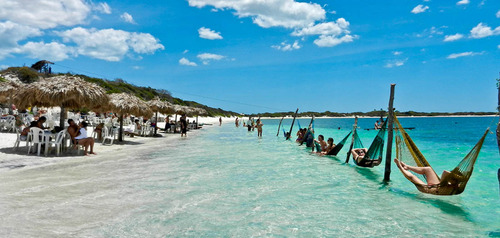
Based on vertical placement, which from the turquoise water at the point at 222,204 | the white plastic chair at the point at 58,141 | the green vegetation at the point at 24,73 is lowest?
the turquoise water at the point at 222,204

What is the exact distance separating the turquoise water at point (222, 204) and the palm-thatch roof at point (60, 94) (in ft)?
6.66

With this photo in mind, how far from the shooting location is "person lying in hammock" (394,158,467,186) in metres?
4.84

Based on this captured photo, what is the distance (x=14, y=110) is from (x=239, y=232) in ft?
52.8

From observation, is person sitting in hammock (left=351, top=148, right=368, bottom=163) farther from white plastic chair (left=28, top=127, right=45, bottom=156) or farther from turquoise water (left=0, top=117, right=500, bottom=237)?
white plastic chair (left=28, top=127, right=45, bottom=156)

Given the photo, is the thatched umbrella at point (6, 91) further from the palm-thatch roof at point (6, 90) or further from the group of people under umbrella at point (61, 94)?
the group of people under umbrella at point (61, 94)

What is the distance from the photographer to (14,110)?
15.1m

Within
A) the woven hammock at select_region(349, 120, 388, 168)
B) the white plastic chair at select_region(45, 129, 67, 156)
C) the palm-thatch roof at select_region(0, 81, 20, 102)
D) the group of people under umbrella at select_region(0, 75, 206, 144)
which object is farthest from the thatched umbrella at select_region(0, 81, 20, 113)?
the woven hammock at select_region(349, 120, 388, 168)

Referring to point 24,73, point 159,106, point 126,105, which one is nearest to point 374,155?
point 126,105

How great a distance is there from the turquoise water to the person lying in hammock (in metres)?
0.34

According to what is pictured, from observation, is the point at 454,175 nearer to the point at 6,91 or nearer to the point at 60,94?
the point at 60,94

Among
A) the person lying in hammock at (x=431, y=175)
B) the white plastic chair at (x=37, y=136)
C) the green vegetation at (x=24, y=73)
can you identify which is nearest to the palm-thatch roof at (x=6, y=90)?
the white plastic chair at (x=37, y=136)

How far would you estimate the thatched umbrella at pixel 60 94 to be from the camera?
8.18 m

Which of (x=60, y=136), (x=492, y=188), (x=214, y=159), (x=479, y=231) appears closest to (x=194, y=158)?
(x=214, y=159)

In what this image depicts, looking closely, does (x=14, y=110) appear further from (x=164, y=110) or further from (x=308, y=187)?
(x=308, y=187)
